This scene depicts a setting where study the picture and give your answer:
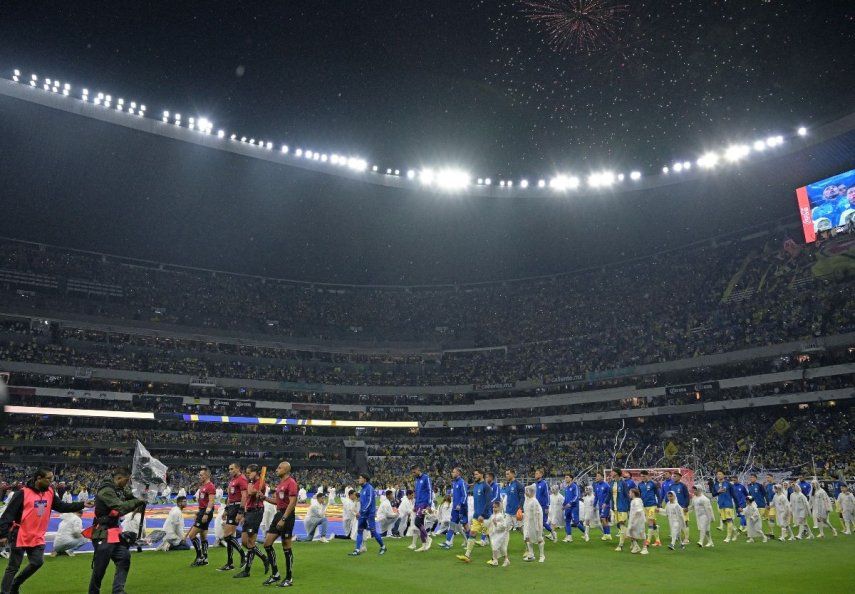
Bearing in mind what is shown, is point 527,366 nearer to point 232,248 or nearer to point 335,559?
point 232,248

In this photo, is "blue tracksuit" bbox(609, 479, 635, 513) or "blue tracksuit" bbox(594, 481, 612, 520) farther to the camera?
"blue tracksuit" bbox(594, 481, 612, 520)

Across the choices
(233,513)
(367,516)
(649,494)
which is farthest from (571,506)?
(233,513)

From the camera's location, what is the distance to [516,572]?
496 inches

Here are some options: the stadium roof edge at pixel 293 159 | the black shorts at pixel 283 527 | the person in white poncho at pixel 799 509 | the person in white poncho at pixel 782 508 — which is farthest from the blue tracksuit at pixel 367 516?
the stadium roof edge at pixel 293 159

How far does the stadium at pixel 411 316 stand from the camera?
113 feet

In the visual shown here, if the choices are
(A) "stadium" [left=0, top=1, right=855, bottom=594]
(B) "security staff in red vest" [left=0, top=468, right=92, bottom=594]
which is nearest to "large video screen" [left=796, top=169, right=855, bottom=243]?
(A) "stadium" [left=0, top=1, right=855, bottom=594]

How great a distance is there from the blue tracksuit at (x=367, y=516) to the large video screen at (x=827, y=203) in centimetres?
4100

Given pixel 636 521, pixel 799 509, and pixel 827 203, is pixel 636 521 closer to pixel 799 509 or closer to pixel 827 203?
pixel 799 509

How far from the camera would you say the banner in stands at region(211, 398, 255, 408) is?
5788 cm

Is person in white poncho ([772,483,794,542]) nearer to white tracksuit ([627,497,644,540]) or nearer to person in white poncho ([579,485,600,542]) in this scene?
person in white poncho ([579,485,600,542])

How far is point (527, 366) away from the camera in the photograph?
64.0m

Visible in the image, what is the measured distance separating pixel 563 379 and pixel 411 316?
861 inches

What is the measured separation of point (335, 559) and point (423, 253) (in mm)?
51539

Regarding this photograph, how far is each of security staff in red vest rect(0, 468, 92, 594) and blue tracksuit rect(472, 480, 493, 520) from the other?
31.7ft
